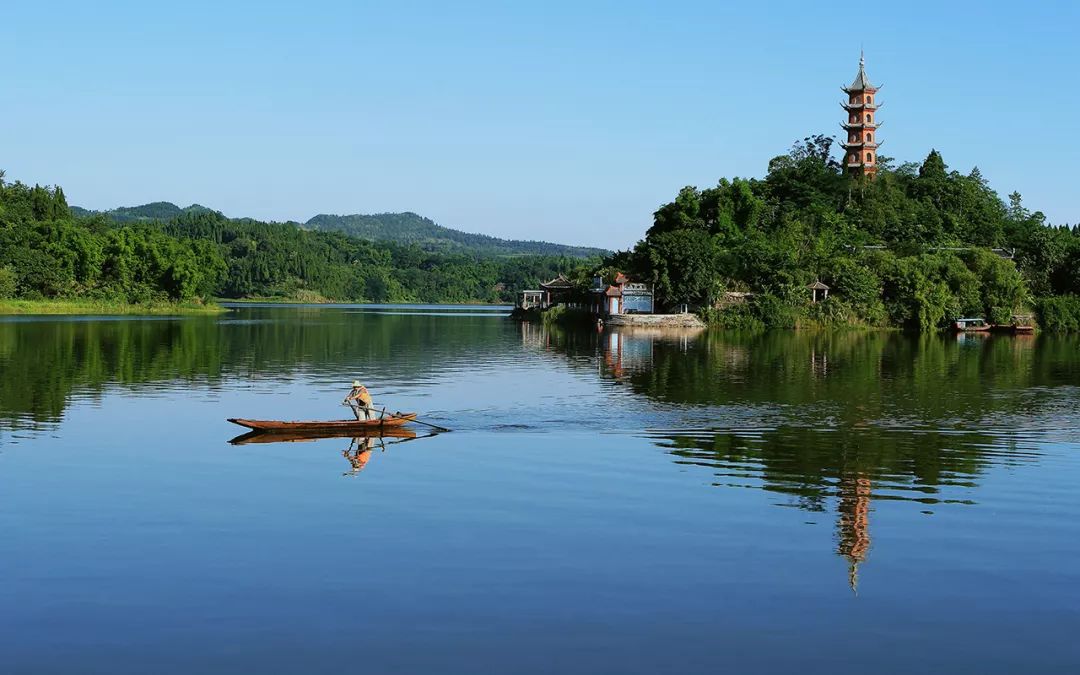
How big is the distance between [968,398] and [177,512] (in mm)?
24467

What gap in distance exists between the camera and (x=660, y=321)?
7762 centimetres

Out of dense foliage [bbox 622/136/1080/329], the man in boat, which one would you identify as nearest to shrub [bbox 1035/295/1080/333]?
dense foliage [bbox 622/136/1080/329]

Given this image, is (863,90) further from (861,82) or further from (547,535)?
(547,535)

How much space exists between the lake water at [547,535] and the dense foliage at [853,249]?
155ft

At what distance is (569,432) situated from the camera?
79.2 feet

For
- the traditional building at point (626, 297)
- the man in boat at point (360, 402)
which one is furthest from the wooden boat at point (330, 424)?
the traditional building at point (626, 297)

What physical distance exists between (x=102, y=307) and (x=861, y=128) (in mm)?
72402

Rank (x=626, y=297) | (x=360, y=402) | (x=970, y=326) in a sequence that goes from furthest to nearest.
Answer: (x=626, y=297) < (x=970, y=326) < (x=360, y=402)

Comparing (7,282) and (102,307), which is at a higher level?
(7,282)

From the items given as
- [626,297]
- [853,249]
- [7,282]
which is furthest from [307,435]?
[7,282]

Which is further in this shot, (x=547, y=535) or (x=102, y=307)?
(x=102, y=307)

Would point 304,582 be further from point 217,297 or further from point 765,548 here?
point 217,297

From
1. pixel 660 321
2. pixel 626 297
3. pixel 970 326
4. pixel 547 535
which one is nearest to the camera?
pixel 547 535

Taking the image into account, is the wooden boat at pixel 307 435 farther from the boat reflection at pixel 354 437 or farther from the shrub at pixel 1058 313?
the shrub at pixel 1058 313
